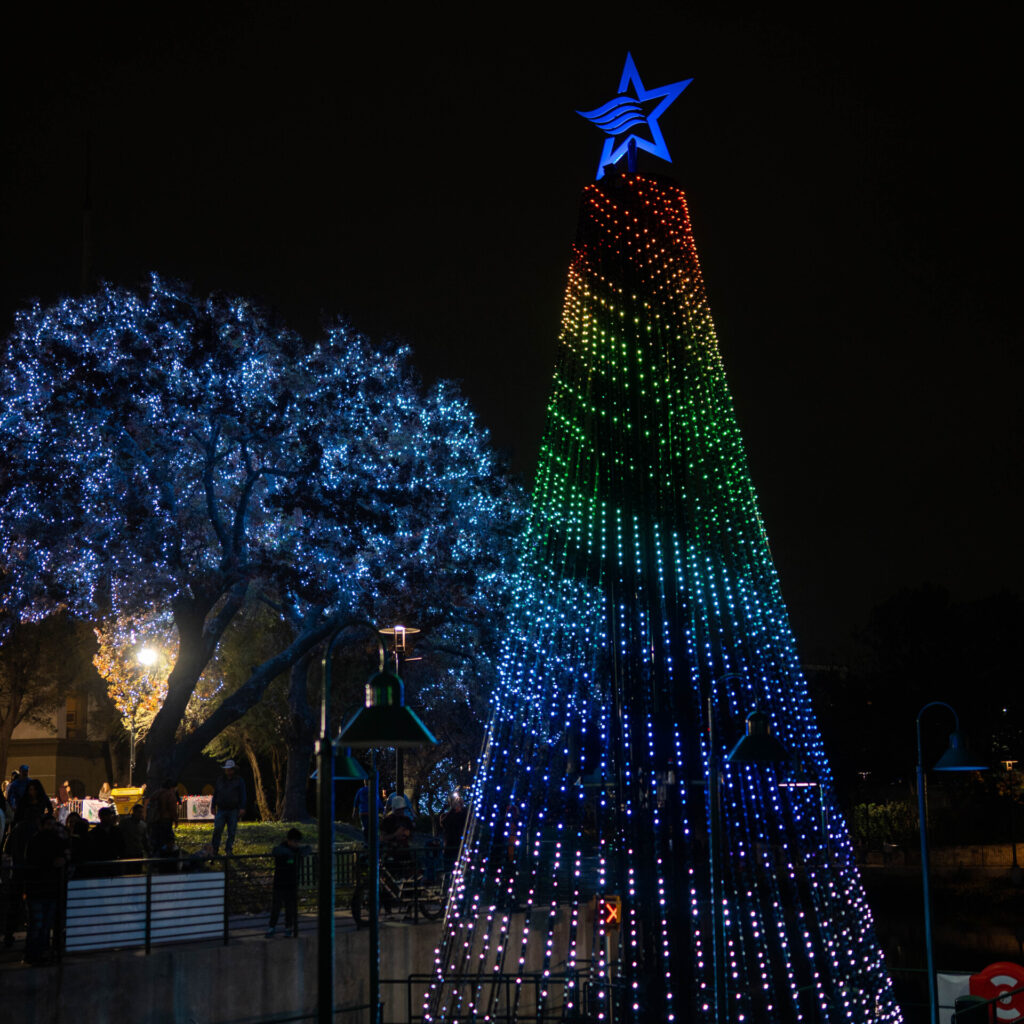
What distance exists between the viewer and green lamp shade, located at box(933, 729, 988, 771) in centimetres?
1315

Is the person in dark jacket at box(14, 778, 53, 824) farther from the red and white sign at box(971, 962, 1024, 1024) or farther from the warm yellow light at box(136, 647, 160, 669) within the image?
the red and white sign at box(971, 962, 1024, 1024)

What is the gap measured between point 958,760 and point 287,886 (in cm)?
790

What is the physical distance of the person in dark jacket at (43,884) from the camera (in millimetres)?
12352

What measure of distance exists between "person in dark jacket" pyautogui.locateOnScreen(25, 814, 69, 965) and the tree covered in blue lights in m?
7.41

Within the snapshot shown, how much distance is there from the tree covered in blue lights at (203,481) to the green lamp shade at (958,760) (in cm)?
988

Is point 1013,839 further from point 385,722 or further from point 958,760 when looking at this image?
point 385,722

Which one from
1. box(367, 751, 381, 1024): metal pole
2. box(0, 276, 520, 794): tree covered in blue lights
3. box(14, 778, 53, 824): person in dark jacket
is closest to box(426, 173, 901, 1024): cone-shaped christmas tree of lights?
box(367, 751, 381, 1024): metal pole

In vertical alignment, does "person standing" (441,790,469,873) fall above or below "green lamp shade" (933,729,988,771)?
below

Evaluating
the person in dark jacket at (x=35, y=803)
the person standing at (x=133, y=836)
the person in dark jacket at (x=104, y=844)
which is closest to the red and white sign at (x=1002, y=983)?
the person in dark jacket at (x=104, y=844)

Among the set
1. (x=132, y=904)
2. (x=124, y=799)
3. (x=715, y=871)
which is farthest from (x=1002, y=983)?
(x=124, y=799)

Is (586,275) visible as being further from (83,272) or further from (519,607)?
(83,272)

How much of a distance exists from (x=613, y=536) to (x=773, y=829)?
12.9 ft

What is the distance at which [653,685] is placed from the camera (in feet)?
41.1

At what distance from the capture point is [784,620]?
1348 cm
